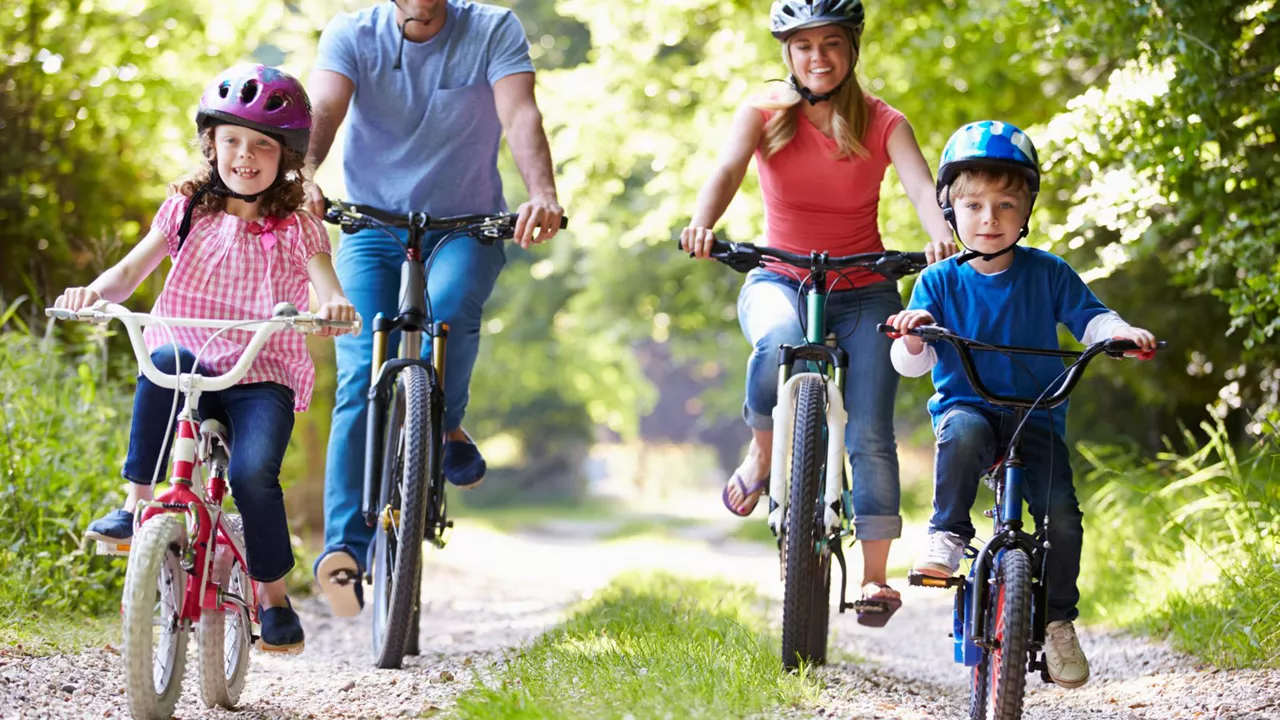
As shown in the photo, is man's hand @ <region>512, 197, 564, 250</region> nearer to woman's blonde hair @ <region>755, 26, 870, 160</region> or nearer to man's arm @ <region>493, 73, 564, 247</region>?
man's arm @ <region>493, 73, 564, 247</region>

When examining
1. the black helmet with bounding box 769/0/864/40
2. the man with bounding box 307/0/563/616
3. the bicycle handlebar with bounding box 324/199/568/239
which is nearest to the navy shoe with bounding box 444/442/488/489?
the man with bounding box 307/0/563/616

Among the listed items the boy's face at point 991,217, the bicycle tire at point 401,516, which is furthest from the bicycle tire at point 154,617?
the boy's face at point 991,217

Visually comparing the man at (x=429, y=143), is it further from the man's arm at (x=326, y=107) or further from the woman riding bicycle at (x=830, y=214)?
the woman riding bicycle at (x=830, y=214)

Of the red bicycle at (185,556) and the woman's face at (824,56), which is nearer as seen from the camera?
the red bicycle at (185,556)

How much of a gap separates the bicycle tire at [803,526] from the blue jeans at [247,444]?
1554 millimetres

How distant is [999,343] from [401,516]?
6.45 ft

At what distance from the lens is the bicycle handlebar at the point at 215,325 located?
3.81 m

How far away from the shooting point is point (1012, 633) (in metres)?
3.58

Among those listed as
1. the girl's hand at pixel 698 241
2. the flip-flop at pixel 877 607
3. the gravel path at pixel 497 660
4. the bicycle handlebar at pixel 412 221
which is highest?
the bicycle handlebar at pixel 412 221

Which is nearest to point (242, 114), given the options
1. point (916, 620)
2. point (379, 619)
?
point (379, 619)

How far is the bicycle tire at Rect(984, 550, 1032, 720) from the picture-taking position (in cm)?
359

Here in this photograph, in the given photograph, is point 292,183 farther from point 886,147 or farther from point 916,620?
point 916,620

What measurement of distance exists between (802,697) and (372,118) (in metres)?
2.66

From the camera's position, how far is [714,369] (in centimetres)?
3672
